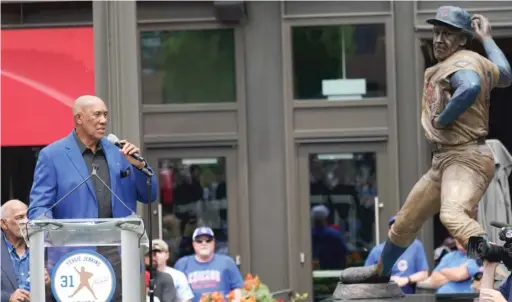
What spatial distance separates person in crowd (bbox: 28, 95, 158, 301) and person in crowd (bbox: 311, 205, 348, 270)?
5.84 meters

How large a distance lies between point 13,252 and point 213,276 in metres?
3.41

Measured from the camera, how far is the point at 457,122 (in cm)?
959

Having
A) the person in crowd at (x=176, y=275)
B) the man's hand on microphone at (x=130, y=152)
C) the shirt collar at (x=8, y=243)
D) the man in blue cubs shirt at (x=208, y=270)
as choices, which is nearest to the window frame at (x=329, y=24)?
the man in blue cubs shirt at (x=208, y=270)

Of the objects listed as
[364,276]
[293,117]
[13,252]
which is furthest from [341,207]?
[13,252]

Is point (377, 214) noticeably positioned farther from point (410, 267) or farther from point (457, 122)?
point (457, 122)

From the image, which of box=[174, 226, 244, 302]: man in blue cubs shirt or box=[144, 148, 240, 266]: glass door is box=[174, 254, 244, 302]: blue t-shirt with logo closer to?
box=[174, 226, 244, 302]: man in blue cubs shirt

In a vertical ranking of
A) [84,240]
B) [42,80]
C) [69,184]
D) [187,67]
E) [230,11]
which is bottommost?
[84,240]

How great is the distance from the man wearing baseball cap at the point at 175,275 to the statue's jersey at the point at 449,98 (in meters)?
3.00

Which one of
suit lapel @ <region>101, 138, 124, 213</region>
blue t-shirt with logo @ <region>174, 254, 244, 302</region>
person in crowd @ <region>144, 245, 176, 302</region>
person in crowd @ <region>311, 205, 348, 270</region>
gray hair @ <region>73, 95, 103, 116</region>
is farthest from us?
person in crowd @ <region>311, 205, 348, 270</region>

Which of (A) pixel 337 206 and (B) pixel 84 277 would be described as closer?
(B) pixel 84 277

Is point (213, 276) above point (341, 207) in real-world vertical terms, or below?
below

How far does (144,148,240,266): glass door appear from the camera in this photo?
46.4 feet

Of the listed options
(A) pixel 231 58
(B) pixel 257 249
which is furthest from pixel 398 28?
(B) pixel 257 249

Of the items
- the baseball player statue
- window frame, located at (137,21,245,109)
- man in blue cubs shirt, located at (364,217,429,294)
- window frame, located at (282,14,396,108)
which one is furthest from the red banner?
the baseball player statue
